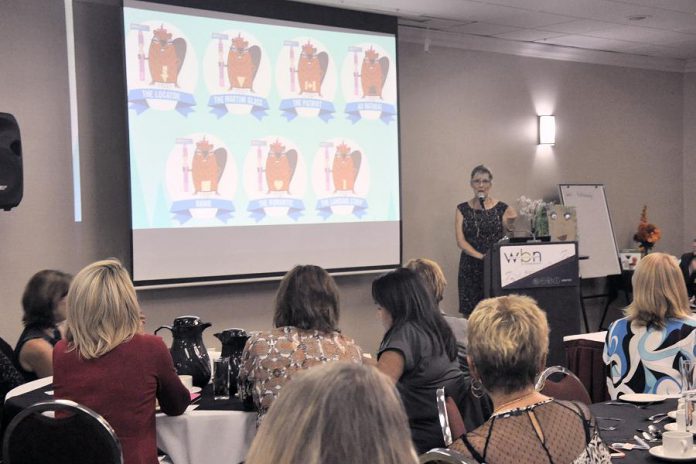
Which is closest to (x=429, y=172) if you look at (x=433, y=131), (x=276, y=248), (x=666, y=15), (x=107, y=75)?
(x=433, y=131)

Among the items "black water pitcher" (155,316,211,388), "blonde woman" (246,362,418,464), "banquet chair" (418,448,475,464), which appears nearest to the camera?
"blonde woman" (246,362,418,464)

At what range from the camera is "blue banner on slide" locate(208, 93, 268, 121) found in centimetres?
567

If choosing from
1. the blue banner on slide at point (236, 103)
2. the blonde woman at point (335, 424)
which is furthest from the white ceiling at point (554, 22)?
the blonde woman at point (335, 424)

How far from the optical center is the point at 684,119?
9672mm

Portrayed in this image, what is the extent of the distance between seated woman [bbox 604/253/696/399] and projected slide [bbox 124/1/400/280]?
10.8 ft

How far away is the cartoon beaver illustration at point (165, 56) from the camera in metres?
5.35

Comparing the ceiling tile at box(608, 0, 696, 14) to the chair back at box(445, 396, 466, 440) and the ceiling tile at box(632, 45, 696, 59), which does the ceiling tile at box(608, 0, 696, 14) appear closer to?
the ceiling tile at box(632, 45, 696, 59)

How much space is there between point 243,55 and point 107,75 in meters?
0.98

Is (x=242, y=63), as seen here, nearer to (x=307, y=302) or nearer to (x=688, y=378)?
(x=307, y=302)

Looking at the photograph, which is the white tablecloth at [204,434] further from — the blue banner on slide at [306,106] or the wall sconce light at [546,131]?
the wall sconce light at [546,131]

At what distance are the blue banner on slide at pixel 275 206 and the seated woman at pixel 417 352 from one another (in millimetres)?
2861

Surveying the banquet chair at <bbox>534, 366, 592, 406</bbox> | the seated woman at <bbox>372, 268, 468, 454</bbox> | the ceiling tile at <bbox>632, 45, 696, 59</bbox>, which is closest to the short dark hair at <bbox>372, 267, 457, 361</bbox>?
the seated woman at <bbox>372, 268, 468, 454</bbox>

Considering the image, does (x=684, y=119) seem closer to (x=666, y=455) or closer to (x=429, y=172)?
(x=429, y=172)

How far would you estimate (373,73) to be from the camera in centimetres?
643
